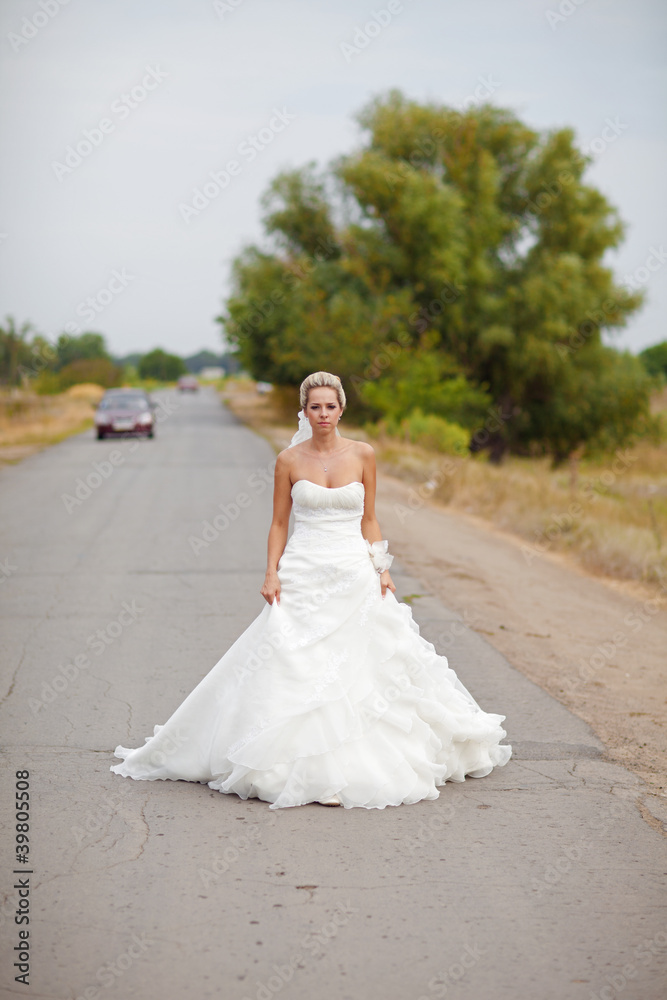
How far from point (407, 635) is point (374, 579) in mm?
340

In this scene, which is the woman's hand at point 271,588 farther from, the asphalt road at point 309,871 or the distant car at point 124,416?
the distant car at point 124,416

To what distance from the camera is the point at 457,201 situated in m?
33.8

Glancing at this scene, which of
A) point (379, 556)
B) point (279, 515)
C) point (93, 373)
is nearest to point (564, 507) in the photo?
point (379, 556)

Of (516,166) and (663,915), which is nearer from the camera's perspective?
(663,915)

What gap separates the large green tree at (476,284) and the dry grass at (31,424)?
10.2m

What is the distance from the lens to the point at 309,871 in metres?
3.87

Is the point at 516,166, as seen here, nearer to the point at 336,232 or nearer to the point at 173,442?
the point at 336,232

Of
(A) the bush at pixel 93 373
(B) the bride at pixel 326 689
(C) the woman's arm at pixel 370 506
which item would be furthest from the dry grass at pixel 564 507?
(A) the bush at pixel 93 373

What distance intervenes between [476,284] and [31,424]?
62.8ft

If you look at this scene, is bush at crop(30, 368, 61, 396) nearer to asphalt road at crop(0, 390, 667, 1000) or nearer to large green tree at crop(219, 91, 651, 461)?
large green tree at crop(219, 91, 651, 461)

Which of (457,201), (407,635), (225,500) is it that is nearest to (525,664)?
(407,635)

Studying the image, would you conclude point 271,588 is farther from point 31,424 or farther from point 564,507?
point 31,424

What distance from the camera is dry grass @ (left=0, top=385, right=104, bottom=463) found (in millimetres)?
30641

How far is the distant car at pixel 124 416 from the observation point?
33.3 meters
